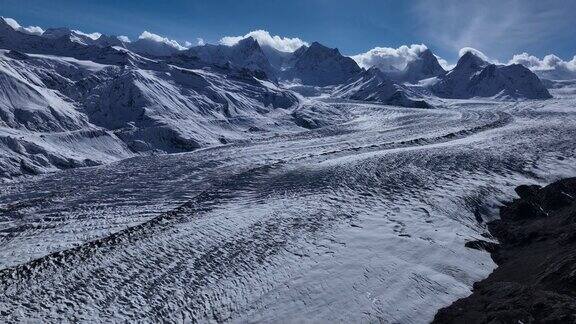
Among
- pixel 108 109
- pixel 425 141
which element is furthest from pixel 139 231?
pixel 108 109

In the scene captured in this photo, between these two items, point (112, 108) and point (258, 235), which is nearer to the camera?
point (258, 235)

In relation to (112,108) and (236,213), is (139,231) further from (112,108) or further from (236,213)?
(112,108)

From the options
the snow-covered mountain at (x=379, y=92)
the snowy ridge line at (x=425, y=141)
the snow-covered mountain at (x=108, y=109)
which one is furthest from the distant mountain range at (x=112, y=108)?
the snow-covered mountain at (x=379, y=92)

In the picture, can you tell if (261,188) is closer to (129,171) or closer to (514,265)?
(129,171)

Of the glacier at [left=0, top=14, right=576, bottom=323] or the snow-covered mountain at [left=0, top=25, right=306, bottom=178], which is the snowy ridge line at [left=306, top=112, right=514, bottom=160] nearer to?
the glacier at [left=0, top=14, right=576, bottom=323]

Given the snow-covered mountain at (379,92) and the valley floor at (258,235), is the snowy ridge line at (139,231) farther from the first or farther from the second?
the snow-covered mountain at (379,92)

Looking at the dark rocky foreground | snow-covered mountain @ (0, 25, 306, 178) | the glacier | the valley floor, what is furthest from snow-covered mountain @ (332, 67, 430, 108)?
the dark rocky foreground

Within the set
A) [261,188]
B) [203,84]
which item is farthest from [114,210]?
[203,84]
